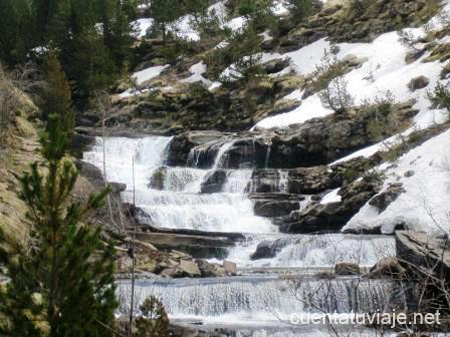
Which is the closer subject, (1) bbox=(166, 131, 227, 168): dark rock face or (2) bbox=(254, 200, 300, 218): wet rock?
(2) bbox=(254, 200, 300, 218): wet rock

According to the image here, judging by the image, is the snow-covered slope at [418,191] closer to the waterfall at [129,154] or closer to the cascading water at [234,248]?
the cascading water at [234,248]

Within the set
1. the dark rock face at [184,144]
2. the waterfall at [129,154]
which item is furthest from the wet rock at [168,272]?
the dark rock face at [184,144]

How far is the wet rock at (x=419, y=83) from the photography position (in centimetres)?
3534

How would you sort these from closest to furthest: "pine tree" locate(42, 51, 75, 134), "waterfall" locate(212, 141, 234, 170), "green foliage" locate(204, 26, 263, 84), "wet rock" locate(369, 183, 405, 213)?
"wet rock" locate(369, 183, 405, 213) → "waterfall" locate(212, 141, 234, 170) → "pine tree" locate(42, 51, 75, 134) → "green foliage" locate(204, 26, 263, 84)

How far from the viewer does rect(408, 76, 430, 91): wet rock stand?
35344 millimetres

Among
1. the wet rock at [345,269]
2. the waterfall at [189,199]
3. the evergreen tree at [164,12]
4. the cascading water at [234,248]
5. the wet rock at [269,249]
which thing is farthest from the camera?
the evergreen tree at [164,12]

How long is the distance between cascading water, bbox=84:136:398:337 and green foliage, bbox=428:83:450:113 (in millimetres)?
7494

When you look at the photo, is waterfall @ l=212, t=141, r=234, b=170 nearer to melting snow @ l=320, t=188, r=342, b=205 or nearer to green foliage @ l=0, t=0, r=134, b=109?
melting snow @ l=320, t=188, r=342, b=205

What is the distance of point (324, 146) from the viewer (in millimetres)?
34719

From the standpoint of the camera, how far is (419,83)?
35688mm

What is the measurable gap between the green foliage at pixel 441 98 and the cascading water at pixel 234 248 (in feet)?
24.6

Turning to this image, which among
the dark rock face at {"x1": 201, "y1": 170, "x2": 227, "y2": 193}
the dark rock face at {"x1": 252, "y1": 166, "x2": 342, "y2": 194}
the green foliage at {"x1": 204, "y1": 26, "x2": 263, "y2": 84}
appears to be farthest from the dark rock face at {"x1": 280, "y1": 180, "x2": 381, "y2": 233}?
the green foliage at {"x1": 204, "y1": 26, "x2": 263, "y2": 84}

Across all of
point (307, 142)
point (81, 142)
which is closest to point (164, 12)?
point (81, 142)

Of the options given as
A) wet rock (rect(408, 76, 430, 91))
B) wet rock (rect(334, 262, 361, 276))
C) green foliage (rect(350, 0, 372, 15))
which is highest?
green foliage (rect(350, 0, 372, 15))
